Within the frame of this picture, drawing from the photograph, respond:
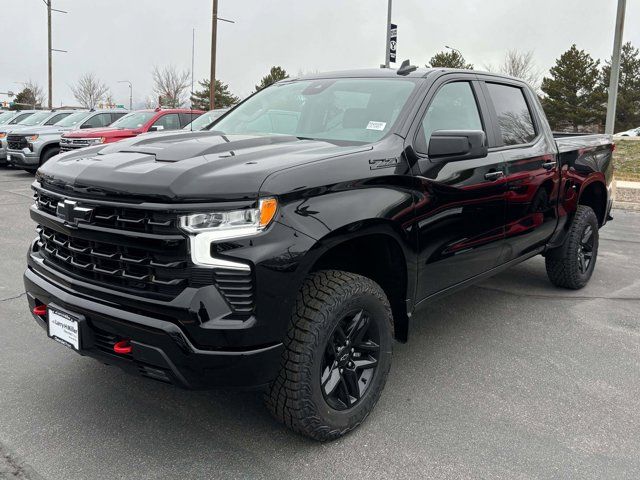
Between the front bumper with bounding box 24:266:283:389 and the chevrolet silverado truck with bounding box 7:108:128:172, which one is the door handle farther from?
the chevrolet silverado truck with bounding box 7:108:128:172

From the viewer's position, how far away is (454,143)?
10.2 ft

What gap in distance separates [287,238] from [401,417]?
4.20 feet

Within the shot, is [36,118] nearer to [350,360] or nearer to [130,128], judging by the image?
[130,128]

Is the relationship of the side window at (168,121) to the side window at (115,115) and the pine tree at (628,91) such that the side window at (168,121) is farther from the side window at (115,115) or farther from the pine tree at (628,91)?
the pine tree at (628,91)

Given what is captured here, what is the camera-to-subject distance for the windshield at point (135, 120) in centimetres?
1328

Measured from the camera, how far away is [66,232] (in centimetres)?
273

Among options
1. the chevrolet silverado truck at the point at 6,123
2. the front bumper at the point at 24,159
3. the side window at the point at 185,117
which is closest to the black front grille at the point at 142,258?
the side window at the point at 185,117

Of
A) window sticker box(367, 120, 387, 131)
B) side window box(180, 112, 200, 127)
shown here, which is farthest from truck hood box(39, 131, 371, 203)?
side window box(180, 112, 200, 127)

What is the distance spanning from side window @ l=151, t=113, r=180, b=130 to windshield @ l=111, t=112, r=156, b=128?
0.86ft

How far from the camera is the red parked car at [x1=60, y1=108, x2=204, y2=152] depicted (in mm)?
12023

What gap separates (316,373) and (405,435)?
64cm

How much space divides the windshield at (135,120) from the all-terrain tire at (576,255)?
10.3 metres

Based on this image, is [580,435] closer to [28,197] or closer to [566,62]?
[28,197]

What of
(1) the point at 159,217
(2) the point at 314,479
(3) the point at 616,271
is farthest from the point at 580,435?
(3) the point at 616,271
